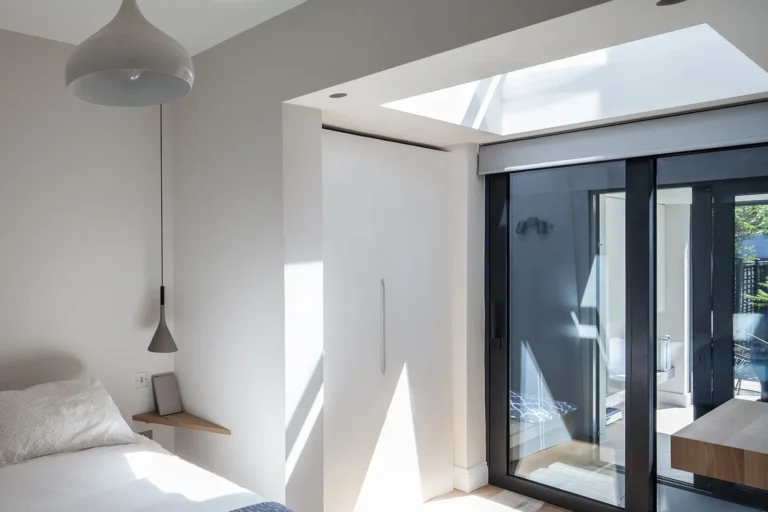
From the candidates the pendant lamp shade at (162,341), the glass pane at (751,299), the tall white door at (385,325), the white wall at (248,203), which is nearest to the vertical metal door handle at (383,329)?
the tall white door at (385,325)

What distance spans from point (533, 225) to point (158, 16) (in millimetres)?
2276

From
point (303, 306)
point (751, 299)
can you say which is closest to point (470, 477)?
point (303, 306)

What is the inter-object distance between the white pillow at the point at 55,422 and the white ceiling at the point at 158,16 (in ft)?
5.36

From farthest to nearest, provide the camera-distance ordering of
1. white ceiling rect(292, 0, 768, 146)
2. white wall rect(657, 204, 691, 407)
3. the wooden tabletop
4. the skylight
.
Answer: white wall rect(657, 204, 691, 407) < the skylight < the wooden tabletop < white ceiling rect(292, 0, 768, 146)

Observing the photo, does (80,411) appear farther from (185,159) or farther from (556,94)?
(556,94)

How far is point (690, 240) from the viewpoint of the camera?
2914 millimetres

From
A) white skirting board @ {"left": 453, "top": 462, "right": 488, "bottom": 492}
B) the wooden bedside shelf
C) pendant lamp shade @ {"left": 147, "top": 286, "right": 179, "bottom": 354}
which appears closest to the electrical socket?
the wooden bedside shelf

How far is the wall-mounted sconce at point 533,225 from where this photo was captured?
3504 millimetres

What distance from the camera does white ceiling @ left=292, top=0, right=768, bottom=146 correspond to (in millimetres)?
1681

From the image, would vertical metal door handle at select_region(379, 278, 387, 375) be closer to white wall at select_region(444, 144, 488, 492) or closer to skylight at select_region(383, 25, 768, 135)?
white wall at select_region(444, 144, 488, 492)

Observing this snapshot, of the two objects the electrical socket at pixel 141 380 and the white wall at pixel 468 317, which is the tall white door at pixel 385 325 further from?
the electrical socket at pixel 141 380

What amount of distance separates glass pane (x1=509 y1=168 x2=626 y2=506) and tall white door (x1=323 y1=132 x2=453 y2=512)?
1.48ft

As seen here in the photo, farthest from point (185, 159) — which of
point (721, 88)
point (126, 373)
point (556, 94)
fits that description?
point (721, 88)

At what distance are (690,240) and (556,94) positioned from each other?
40.0 inches
